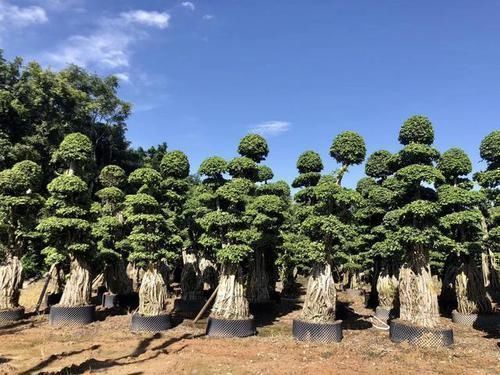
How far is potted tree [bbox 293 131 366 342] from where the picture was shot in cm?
1222

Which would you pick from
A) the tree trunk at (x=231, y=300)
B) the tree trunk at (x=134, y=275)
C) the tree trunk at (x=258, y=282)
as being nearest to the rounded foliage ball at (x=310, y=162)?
the tree trunk at (x=231, y=300)

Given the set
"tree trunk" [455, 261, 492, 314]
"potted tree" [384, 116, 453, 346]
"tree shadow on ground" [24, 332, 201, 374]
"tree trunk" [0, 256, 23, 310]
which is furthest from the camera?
"tree trunk" [455, 261, 492, 314]

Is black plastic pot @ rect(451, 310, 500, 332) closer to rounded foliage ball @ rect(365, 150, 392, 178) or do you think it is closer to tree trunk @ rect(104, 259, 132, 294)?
rounded foliage ball @ rect(365, 150, 392, 178)

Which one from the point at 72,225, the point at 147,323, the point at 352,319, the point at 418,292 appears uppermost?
the point at 72,225

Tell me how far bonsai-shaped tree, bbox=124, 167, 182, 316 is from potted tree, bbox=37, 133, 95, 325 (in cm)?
216

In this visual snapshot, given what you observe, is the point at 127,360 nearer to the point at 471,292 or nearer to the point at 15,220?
the point at 15,220

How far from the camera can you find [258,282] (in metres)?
19.2

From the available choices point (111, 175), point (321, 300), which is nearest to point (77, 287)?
point (111, 175)

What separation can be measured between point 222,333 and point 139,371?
3.88m

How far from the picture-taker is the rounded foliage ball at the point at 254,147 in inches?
591

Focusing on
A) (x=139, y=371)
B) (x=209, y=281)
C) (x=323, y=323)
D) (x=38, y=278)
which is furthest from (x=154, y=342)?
(x=38, y=278)

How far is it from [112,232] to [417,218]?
489 inches

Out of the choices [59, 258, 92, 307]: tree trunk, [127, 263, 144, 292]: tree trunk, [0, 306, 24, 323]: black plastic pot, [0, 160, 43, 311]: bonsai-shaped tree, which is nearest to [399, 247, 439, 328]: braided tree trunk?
[59, 258, 92, 307]: tree trunk

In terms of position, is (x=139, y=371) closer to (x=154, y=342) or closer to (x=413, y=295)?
(x=154, y=342)
